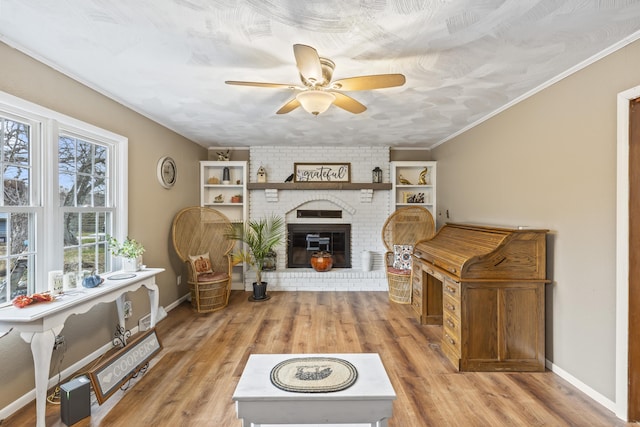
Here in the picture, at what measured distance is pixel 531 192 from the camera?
2.59 m

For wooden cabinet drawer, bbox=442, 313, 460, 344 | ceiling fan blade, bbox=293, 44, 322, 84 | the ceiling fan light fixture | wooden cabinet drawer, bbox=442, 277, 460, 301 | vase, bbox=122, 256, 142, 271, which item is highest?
ceiling fan blade, bbox=293, 44, 322, 84

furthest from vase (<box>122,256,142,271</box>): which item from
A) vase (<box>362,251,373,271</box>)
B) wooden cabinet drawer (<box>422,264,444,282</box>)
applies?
vase (<box>362,251,373,271</box>)

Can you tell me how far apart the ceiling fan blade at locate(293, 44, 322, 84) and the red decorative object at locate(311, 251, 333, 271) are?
3.30 m

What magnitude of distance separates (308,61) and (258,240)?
318 cm

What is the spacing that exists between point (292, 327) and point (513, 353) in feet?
6.85

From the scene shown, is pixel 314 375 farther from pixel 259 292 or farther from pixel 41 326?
pixel 259 292

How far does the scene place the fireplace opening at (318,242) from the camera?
503cm

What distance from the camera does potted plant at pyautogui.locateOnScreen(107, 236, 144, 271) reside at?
2682mm

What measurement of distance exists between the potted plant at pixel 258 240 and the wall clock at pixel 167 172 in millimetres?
1079

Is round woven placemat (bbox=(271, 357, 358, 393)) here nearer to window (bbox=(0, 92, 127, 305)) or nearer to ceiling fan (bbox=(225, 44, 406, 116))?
ceiling fan (bbox=(225, 44, 406, 116))

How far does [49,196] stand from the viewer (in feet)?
7.16

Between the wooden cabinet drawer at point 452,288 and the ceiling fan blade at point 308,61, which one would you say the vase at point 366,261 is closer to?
the wooden cabinet drawer at point 452,288

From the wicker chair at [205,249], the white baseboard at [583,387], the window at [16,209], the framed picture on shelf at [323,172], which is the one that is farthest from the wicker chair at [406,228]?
the window at [16,209]

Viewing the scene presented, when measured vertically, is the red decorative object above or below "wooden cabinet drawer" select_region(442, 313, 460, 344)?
above
